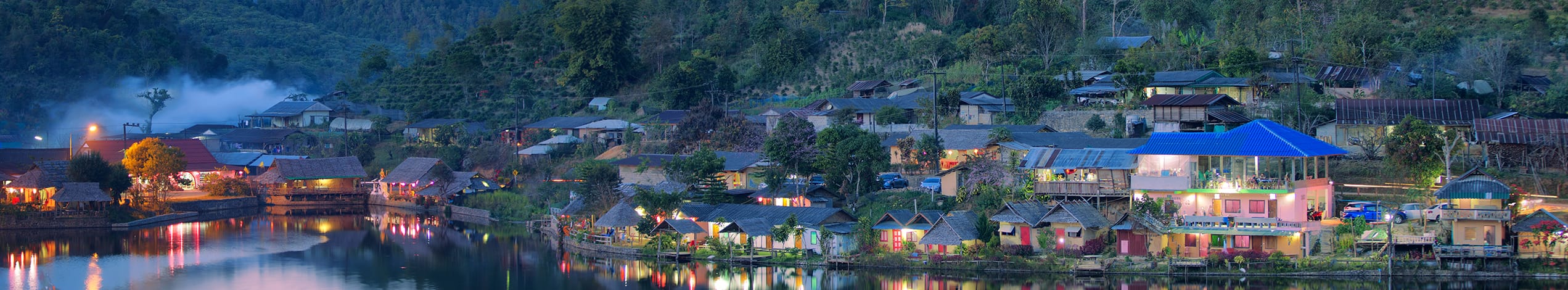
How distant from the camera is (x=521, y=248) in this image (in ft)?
130

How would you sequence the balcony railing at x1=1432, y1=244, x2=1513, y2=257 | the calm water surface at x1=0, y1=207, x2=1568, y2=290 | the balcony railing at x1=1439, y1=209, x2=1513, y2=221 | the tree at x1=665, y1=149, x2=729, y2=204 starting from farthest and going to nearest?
the tree at x1=665, y1=149, x2=729, y2=204 → the calm water surface at x1=0, y1=207, x2=1568, y2=290 → the balcony railing at x1=1439, y1=209, x2=1513, y2=221 → the balcony railing at x1=1432, y1=244, x2=1513, y2=257

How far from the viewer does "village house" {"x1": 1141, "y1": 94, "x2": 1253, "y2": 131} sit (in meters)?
41.1

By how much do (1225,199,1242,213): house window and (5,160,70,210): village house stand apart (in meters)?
38.3

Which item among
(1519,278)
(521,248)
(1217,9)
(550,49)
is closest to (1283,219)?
(1519,278)

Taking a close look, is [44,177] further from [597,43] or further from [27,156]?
[597,43]

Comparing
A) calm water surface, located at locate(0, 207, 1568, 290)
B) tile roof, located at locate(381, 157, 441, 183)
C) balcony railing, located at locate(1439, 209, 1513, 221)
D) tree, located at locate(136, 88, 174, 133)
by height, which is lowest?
calm water surface, located at locate(0, 207, 1568, 290)

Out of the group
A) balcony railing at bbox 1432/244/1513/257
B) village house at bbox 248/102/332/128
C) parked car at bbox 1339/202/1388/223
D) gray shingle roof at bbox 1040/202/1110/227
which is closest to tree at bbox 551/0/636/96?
village house at bbox 248/102/332/128

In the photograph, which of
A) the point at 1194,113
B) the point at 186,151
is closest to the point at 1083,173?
the point at 1194,113

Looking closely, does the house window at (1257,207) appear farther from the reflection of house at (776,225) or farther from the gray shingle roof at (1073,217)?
the reflection of house at (776,225)

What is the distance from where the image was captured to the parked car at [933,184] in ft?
126

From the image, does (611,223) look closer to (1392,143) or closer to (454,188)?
(454,188)

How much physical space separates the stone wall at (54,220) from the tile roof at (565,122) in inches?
780

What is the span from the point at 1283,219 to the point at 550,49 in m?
49.7

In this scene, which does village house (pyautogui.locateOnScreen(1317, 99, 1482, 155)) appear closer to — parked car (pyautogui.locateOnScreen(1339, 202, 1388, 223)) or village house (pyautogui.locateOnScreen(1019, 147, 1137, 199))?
parked car (pyautogui.locateOnScreen(1339, 202, 1388, 223))
